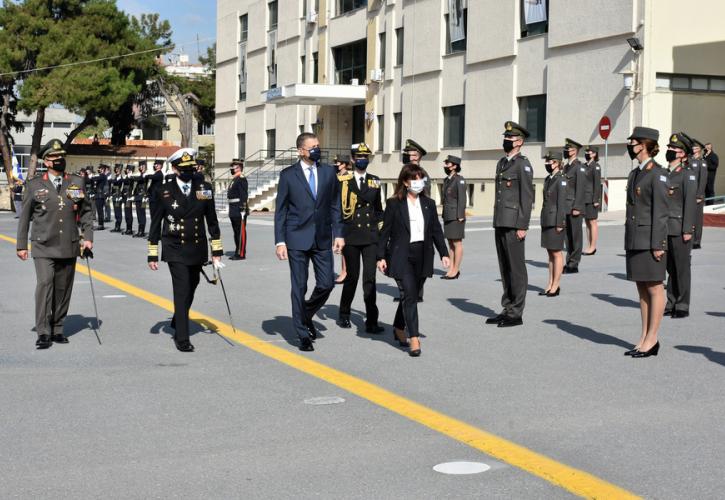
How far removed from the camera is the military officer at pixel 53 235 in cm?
1002

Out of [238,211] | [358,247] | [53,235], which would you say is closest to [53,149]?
[53,235]

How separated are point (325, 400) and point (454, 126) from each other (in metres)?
33.3

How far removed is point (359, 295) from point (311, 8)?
126ft

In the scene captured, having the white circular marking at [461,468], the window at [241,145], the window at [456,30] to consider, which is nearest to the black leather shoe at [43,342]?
the white circular marking at [461,468]

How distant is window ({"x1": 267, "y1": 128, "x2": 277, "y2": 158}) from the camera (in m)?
53.8

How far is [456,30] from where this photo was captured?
3953 centimetres

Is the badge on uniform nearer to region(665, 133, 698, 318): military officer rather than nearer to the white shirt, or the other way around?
the white shirt

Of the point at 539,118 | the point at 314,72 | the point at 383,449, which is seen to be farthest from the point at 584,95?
the point at 383,449

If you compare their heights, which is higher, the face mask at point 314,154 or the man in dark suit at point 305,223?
the face mask at point 314,154

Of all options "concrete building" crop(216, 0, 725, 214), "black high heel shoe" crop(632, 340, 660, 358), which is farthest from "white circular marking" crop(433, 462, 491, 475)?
"concrete building" crop(216, 0, 725, 214)

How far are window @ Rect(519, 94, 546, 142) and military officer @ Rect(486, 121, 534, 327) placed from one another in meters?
23.8

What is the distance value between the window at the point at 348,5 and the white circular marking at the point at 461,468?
135 ft

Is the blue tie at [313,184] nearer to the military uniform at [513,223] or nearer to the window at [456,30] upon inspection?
the military uniform at [513,223]

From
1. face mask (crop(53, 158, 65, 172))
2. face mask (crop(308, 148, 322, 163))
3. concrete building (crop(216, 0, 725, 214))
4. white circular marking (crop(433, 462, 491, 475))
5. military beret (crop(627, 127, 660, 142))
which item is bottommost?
white circular marking (crop(433, 462, 491, 475))
